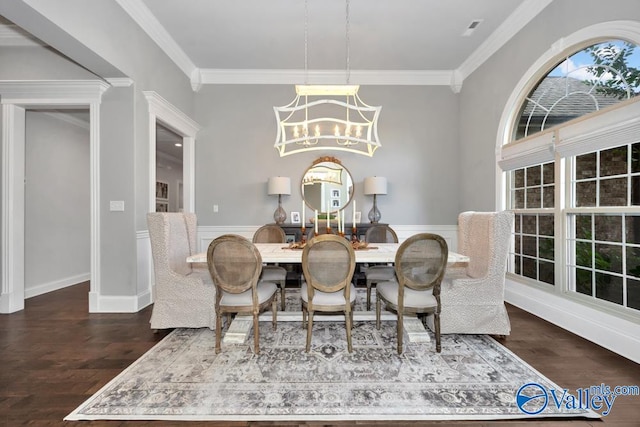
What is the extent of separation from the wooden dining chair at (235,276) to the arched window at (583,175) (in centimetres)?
290

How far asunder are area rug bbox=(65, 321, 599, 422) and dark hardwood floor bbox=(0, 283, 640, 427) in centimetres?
7

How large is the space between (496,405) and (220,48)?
15.5 ft

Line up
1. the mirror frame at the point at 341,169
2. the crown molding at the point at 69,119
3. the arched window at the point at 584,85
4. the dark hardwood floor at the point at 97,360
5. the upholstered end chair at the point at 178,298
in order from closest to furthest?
the dark hardwood floor at the point at 97,360 → the arched window at the point at 584,85 → the upholstered end chair at the point at 178,298 → the crown molding at the point at 69,119 → the mirror frame at the point at 341,169

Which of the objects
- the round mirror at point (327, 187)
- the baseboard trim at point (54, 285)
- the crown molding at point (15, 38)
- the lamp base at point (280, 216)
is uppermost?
the crown molding at point (15, 38)

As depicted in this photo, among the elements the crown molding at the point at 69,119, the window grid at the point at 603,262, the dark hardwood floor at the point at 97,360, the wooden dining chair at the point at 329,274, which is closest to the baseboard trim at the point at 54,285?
the dark hardwood floor at the point at 97,360

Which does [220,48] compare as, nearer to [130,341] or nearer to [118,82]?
[118,82]

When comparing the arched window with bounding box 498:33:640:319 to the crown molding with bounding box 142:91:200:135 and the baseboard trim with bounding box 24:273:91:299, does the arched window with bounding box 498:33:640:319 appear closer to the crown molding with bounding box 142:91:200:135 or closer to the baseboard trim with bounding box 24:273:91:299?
the crown molding with bounding box 142:91:200:135

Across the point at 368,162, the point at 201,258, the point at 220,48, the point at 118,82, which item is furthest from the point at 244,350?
the point at 220,48

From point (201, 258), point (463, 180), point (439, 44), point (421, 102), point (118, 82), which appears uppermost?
point (439, 44)

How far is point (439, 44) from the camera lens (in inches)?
156

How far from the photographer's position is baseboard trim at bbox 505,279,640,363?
225 centimetres

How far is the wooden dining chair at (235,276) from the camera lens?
7.36 feet

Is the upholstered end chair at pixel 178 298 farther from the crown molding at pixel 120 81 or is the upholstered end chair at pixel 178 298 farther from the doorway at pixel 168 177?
the doorway at pixel 168 177

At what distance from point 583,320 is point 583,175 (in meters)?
1.32
